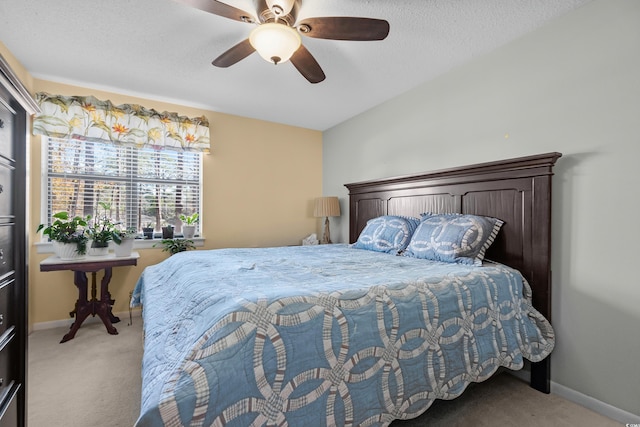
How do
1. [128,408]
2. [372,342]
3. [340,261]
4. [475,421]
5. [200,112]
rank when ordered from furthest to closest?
[200,112] → [340,261] → [128,408] → [475,421] → [372,342]

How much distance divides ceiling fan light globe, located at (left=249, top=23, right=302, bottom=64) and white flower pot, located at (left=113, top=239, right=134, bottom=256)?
90.0 inches

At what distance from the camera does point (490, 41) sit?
2.25 metres

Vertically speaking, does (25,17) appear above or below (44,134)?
above

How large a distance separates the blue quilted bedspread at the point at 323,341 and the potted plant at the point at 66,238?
4.83 ft

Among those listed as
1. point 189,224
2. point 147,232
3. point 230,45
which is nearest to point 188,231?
point 189,224

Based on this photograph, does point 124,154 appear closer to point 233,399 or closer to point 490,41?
point 233,399

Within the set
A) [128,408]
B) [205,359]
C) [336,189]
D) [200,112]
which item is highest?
[200,112]

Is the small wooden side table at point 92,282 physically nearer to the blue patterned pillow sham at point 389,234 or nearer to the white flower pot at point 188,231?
the white flower pot at point 188,231

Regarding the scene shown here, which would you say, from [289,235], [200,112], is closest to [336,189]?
[289,235]

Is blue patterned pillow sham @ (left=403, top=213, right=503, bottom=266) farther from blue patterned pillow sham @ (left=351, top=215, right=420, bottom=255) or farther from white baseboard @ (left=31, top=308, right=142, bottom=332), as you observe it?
white baseboard @ (left=31, top=308, right=142, bottom=332)

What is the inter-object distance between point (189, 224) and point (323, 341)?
9.85ft

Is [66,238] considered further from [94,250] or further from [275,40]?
[275,40]

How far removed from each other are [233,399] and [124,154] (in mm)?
3344

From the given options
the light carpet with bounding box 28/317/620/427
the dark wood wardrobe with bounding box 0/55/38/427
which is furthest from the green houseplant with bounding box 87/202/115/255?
the dark wood wardrobe with bounding box 0/55/38/427
